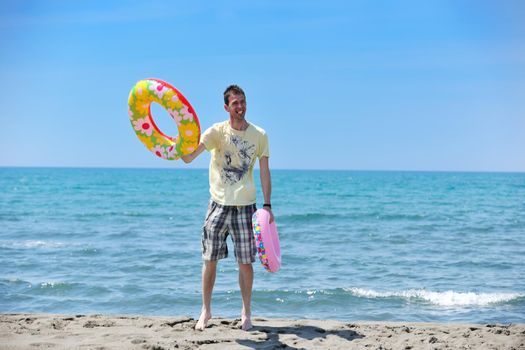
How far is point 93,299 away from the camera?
753 cm

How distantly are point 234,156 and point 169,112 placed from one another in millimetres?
655

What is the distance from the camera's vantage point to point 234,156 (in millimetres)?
4992

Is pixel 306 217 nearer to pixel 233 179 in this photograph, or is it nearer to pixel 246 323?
pixel 246 323

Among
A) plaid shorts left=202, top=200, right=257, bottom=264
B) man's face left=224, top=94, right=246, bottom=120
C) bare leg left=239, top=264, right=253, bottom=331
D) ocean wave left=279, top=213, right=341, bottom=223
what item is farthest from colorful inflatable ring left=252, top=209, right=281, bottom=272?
ocean wave left=279, top=213, right=341, bottom=223

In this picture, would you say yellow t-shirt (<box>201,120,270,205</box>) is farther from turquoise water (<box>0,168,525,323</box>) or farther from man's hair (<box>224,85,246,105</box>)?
turquoise water (<box>0,168,525,323</box>)

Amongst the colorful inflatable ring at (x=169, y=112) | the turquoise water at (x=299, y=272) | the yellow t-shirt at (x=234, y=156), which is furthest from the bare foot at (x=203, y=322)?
the turquoise water at (x=299, y=272)

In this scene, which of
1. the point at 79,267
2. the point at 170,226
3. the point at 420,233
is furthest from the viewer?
the point at 170,226

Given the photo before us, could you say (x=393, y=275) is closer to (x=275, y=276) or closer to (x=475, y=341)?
(x=275, y=276)

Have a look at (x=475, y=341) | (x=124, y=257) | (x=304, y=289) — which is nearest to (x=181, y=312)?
(x=304, y=289)

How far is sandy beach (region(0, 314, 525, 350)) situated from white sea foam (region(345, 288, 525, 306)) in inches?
79.6

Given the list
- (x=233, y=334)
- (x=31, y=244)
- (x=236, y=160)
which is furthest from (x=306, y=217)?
(x=236, y=160)

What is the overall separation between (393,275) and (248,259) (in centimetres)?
481

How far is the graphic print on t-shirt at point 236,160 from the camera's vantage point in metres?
4.98

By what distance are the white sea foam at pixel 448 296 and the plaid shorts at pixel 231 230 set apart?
3178mm
